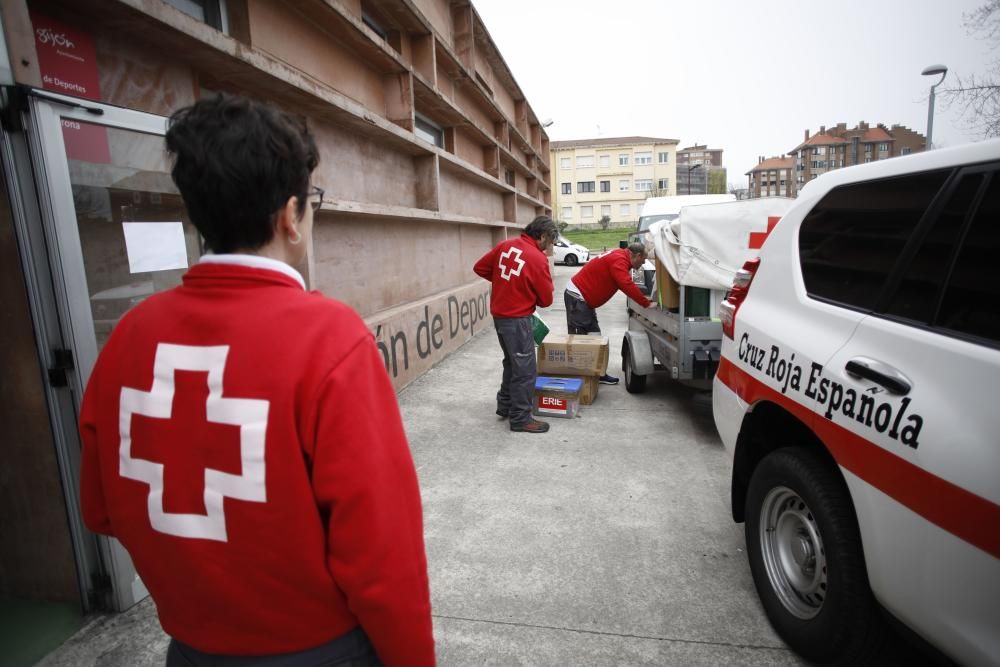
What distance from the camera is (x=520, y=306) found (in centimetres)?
539

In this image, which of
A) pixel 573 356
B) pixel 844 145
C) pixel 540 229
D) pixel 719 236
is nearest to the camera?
pixel 719 236

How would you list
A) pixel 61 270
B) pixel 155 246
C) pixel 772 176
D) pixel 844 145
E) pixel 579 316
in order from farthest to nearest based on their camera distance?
pixel 772 176, pixel 844 145, pixel 579 316, pixel 155 246, pixel 61 270

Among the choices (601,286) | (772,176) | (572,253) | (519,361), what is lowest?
(519,361)

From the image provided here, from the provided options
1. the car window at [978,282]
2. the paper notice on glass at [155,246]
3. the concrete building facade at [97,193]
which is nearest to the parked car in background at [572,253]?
the concrete building facade at [97,193]

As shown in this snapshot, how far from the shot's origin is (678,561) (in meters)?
3.22

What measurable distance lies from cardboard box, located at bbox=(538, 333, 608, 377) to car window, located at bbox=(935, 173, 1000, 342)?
169 inches

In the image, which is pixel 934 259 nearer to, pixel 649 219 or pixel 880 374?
pixel 880 374

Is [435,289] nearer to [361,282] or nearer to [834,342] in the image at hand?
[361,282]

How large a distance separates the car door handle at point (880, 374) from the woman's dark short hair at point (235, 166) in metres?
1.87

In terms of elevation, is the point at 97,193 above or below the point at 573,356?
above

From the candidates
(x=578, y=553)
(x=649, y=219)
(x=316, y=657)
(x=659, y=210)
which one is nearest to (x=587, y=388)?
(x=578, y=553)

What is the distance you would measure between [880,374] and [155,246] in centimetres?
352

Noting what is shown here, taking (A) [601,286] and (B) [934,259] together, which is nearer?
(B) [934,259]

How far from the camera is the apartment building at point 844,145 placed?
74750mm
